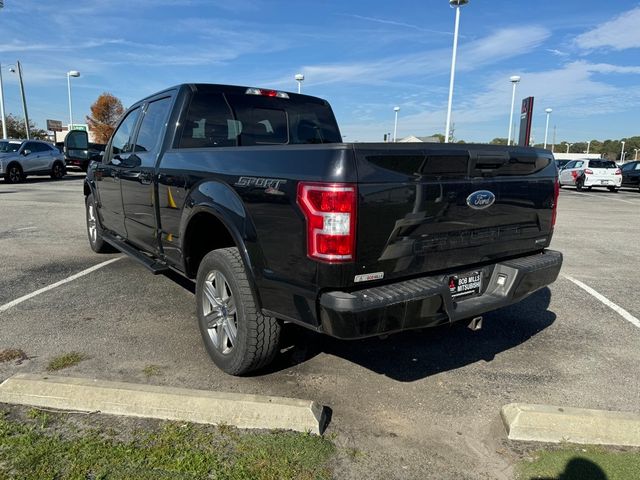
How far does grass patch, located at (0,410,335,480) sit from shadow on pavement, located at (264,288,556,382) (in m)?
0.84

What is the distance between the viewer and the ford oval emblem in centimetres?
299

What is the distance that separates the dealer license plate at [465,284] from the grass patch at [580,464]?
970 mm

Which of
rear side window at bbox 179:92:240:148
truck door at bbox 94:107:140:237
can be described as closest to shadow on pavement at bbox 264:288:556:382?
rear side window at bbox 179:92:240:148

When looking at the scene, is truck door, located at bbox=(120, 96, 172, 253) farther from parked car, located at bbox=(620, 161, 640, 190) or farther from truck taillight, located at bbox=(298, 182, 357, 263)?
parked car, located at bbox=(620, 161, 640, 190)

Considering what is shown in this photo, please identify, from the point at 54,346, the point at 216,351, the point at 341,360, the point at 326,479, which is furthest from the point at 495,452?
the point at 54,346

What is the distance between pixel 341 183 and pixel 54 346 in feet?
9.14

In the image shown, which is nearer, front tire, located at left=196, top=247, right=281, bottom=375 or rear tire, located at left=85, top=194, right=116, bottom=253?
front tire, located at left=196, top=247, right=281, bottom=375

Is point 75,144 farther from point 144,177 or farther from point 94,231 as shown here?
point 144,177

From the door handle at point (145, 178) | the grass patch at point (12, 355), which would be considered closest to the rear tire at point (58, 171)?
the door handle at point (145, 178)

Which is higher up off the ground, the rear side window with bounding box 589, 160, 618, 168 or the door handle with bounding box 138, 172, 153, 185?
the door handle with bounding box 138, 172, 153, 185

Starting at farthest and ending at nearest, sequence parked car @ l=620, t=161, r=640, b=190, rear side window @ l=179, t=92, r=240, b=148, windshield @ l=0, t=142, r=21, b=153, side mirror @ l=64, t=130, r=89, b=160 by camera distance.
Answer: side mirror @ l=64, t=130, r=89, b=160
parked car @ l=620, t=161, r=640, b=190
windshield @ l=0, t=142, r=21, b=153
rear side window @ l=179, t=92, r=240, b=148

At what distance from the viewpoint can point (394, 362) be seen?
369 centimetres

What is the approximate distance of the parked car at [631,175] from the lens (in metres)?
23.9

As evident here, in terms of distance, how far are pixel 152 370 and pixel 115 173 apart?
8.60ft
